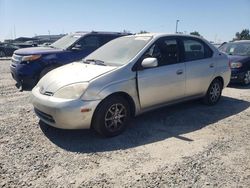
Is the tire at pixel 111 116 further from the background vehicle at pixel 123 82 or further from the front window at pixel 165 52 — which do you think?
the front window at pixel 165 52

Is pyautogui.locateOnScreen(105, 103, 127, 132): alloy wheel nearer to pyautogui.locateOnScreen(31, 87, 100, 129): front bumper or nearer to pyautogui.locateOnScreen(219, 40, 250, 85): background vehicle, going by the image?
pyautogui.locateOnScreen(31, 87, 100, 129): front bumper

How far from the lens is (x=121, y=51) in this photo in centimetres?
520

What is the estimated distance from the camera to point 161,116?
5727 mm

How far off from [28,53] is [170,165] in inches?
229

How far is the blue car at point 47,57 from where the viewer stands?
25.8 ft

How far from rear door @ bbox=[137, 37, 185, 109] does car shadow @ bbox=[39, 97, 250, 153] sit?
17.0 inches

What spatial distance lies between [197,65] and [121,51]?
5.67 ft

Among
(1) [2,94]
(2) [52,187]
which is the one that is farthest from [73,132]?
(1) [2,94]

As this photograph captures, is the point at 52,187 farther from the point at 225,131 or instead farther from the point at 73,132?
the point at 225,131

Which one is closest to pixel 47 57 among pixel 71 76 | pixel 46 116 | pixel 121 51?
pixel 121 51

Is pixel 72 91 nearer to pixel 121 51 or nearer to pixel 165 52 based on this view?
pixel 121 51

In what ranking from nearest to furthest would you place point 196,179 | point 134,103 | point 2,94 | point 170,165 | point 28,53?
point 196,179
point 170,165
point 134,103
point 2,94
point 28,53

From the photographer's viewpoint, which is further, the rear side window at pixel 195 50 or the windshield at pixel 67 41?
the windshield at pixel 67 41

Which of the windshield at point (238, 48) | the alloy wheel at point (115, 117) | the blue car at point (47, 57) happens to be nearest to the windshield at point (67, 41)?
the blue car at point (47, 57)
